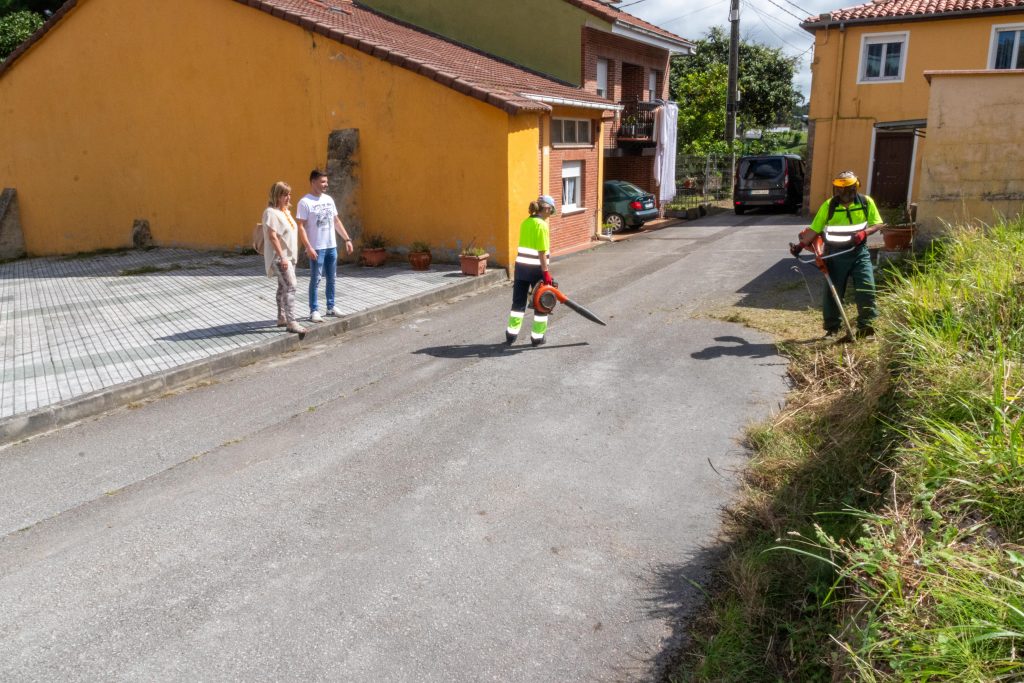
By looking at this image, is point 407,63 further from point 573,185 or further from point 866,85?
point 866,85

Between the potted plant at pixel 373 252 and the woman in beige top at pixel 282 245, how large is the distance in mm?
4801

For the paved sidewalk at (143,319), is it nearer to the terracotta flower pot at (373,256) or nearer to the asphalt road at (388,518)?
the terracotta flower pot at (373,256)

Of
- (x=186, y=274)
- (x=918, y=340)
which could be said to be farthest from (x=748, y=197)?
(x=918, y=340)

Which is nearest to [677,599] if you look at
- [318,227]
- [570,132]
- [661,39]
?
[318,227]

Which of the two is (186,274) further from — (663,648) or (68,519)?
(663,648)

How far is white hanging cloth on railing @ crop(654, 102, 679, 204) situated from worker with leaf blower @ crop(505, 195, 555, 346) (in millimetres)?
15037

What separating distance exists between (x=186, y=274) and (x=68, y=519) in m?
9.41

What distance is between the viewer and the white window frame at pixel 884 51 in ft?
68.2

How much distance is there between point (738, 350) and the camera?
8289mm

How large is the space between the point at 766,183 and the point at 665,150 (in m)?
3.25

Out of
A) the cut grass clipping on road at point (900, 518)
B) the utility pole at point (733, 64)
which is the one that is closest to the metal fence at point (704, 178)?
the utility pole at point (733, 64)

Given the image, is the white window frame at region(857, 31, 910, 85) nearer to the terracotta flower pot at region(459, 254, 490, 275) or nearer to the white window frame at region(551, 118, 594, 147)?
the white window frame at region(551, 118, 594, 147)

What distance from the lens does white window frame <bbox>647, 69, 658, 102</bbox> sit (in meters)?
25.2

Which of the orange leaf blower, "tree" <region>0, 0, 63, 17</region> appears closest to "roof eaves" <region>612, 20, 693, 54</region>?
the orange leaf blower
